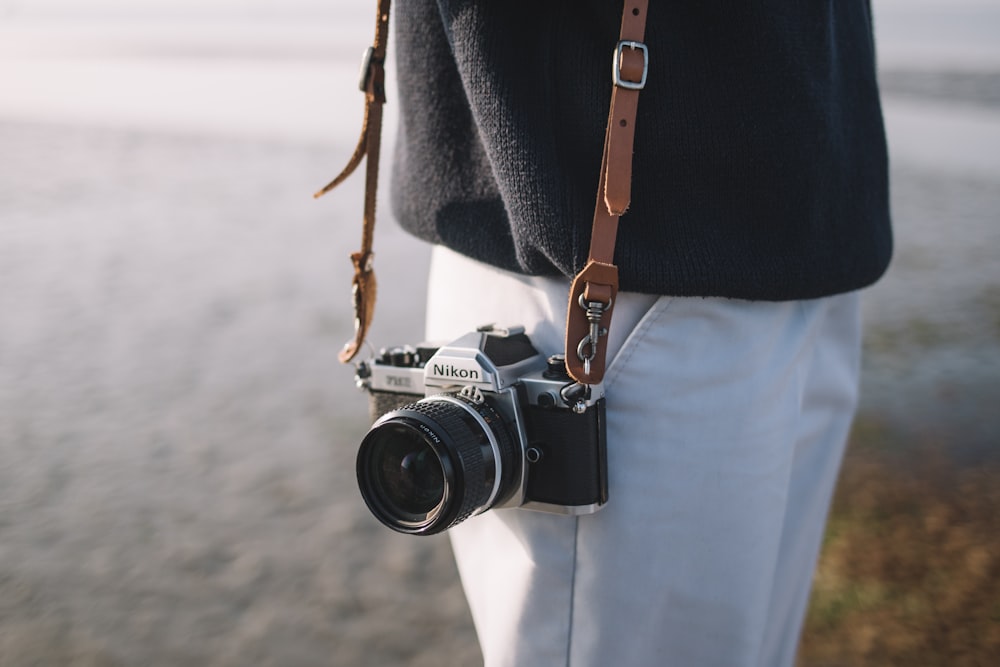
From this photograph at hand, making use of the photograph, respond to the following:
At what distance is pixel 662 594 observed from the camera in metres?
0.67

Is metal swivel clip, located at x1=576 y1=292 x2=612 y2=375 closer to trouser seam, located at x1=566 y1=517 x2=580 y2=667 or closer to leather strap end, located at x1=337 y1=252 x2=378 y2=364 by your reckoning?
trouser seam, located at x1=566 y1=517 x2=580 y2=667

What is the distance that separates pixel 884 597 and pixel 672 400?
3.70 feet

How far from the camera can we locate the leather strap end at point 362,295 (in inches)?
34.2

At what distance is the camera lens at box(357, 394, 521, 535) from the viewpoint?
64 centimetres

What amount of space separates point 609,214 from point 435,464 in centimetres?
23

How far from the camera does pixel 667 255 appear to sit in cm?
63

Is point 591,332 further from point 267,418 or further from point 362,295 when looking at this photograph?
point 267,418

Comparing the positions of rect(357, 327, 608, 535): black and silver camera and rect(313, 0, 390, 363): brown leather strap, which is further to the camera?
rect(313, 0, 390, 363): brown leather strap

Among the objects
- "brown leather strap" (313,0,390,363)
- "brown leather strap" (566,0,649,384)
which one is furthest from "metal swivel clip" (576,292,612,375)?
"brown leather strap" (313,0,390,363)

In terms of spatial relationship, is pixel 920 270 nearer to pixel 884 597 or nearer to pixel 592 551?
pixel 884 597

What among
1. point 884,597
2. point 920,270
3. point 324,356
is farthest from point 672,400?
point 920,270

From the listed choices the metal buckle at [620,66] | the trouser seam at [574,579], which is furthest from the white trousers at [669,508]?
the metal buckle at [620,66]

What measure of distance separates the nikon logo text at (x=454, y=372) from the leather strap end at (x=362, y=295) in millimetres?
170

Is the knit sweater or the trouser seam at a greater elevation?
the knit sweater
